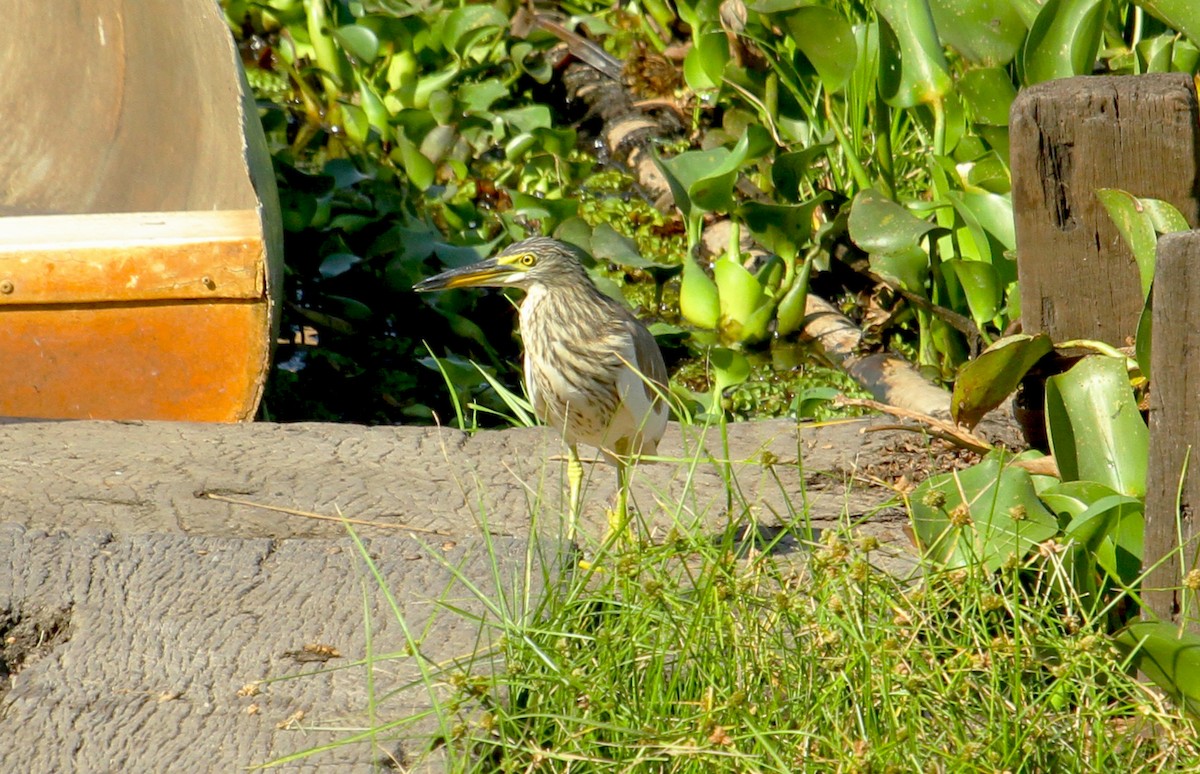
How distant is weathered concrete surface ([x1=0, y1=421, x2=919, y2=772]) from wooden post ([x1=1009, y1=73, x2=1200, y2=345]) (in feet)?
2.13

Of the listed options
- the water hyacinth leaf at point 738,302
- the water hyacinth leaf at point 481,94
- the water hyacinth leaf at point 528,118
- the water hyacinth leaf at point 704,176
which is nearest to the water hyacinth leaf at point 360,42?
the water hyacinth leaf at point 481,94

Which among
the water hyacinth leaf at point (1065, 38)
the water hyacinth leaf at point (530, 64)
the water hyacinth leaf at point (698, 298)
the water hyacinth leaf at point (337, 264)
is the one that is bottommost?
the water hyacinth leaf at point (337, 264)

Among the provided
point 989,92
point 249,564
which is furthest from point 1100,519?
point 989,92

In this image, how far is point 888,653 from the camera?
7.04ft

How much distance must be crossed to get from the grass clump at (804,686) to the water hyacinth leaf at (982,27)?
2.44m

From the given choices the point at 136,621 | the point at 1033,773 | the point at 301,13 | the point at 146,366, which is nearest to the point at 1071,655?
the point at 1033,773

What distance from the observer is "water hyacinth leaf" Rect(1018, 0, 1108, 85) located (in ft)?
12.6

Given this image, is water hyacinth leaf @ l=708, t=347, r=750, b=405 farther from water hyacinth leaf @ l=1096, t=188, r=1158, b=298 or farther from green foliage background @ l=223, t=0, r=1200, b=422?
water hyacinth leaf @ l=1096, t=188, r=1158, b=298

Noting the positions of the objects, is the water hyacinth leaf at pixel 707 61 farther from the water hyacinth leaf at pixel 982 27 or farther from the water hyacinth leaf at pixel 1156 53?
the water hyacinth leaf at pixel 1156 53

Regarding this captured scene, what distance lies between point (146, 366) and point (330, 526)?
130 centimetres

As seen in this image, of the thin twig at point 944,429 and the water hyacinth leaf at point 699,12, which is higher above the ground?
the water hyacinth leaf at point 699,12

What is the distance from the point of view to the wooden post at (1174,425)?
2.31m

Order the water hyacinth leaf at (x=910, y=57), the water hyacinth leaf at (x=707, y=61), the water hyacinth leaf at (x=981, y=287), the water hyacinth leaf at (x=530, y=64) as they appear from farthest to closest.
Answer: the water hyacinth leaf at (x=530, y=64) < the water hyacinth leaf at (x=707, y=61) < the water hyacinth leaf at (x=910, y=57) < the water hyacinth leaf at (x=981, y=287)

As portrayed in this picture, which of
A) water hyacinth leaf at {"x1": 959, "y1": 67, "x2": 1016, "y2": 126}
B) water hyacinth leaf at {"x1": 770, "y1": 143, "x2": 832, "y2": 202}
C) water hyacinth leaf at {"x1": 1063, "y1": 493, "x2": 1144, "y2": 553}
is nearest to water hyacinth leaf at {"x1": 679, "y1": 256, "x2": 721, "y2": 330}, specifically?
water hyacinth leaf at {"x1": 770, "y1": 143, "x2": 832, "y2": 202}
